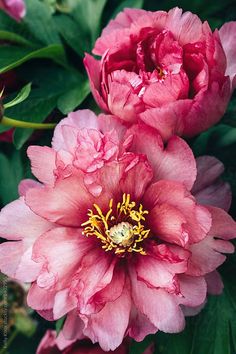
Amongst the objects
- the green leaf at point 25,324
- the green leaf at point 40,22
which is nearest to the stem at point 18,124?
the green leaf at point 40,22

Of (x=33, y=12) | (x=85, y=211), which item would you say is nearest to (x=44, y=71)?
(x=33, y=12)

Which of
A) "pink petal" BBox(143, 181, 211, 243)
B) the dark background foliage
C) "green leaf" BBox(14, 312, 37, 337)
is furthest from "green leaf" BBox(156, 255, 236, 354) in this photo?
"green leaf" BBox(14, 312, 37, 337)

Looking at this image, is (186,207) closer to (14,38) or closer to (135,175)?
(135,175)

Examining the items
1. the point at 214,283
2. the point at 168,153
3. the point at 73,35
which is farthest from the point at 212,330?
the point at 73,35

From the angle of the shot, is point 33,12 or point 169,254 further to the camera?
point 33,12

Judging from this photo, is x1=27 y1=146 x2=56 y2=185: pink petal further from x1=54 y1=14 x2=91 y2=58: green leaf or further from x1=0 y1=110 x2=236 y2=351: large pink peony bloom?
x1=54 y1=14 x2=91 y2=58: green leaf

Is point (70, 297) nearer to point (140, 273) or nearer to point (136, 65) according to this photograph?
point (140, 273)

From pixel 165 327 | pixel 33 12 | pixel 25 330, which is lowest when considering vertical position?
pixel 25 330
